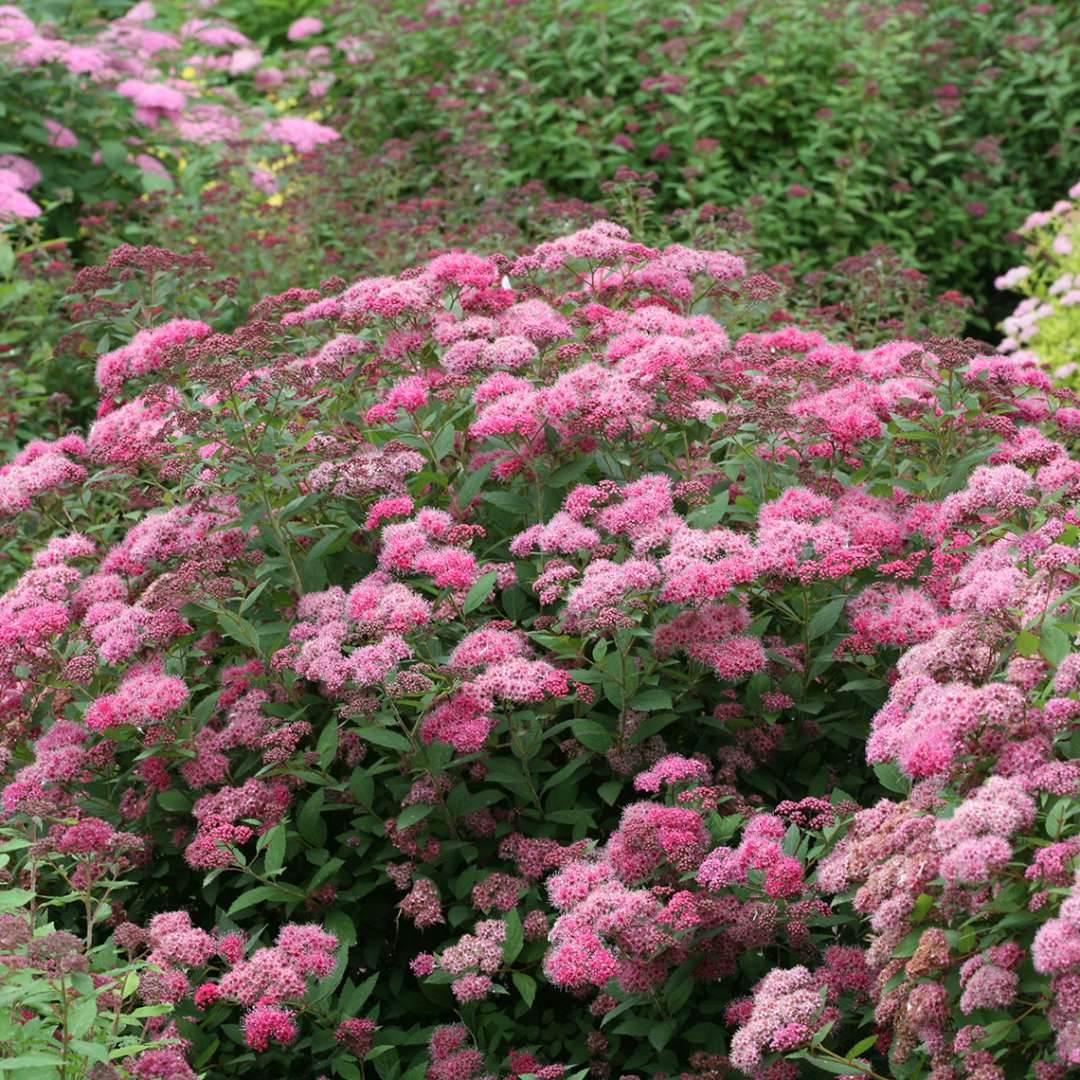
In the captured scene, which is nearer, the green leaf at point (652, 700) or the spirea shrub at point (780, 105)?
the green leaf at point (652, 700)

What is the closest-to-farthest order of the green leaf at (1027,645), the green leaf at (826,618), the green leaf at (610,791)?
1. the green leaf at (1027,645)
2. the green leaf at (610,791)
3. the green leaf at (826,618)

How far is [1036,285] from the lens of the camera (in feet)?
25.7

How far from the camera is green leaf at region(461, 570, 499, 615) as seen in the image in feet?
10.0

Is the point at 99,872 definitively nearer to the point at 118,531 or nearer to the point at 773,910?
the point at 773,910

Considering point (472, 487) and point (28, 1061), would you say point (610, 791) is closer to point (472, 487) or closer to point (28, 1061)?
point (472, 487)

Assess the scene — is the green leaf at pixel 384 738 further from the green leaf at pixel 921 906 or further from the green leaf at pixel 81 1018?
the green leaf at pixel 921 906

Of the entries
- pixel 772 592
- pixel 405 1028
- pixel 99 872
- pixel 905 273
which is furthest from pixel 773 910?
pixel 905 273

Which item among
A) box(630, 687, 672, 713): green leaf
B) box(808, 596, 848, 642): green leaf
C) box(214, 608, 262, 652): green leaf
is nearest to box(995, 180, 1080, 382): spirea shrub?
box(808, 596, 848, 642): green leaf

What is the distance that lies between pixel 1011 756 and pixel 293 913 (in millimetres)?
1609

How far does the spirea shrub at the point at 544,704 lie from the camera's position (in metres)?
2.37

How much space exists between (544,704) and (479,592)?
0.94 feet

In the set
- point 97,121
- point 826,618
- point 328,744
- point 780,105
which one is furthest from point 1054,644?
point 780,105

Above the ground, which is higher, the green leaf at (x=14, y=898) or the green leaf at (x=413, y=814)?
the green leaf at (x=14, y=898)

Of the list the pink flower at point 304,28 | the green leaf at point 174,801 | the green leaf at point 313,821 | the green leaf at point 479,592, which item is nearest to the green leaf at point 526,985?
the green leaf at point 313,821
